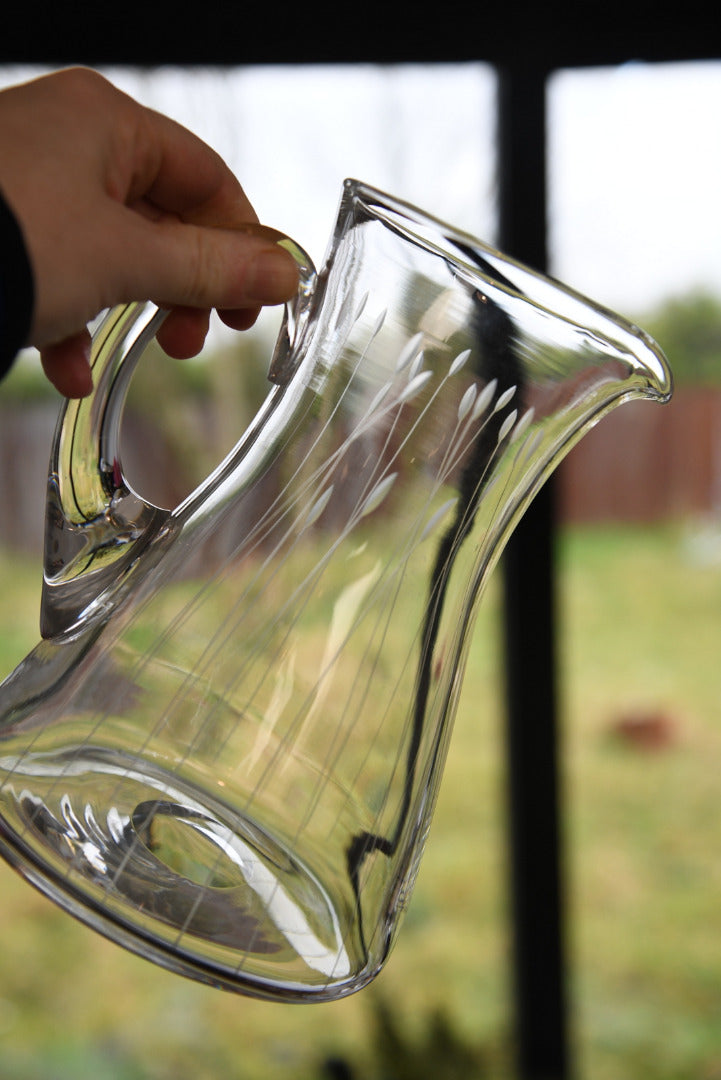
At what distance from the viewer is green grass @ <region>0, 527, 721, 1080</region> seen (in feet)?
3.72

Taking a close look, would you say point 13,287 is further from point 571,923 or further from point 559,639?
point 571,923

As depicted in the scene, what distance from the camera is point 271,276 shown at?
30cm

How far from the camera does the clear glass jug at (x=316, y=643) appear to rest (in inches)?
10.9

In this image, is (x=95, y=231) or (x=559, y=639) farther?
(x=559, y=639)

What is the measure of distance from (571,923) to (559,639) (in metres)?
0.35

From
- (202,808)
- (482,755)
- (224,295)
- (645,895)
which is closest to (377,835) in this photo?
(202,808)

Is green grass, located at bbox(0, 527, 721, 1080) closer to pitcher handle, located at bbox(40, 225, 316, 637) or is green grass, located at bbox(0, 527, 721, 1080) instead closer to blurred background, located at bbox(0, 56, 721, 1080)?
blurred background, located at bbox(0, 56, 721, 1080)

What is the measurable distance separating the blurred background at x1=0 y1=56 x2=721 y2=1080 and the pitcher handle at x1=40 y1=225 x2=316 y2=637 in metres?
0.75

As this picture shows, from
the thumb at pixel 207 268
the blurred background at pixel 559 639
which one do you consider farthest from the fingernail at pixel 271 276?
the blurred background at pixel 559 639

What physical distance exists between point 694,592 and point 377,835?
94 centimetres

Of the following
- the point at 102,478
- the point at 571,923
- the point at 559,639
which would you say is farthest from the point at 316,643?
the point at 571,923

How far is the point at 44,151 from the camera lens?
0.27 m

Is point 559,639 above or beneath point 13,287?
beneath

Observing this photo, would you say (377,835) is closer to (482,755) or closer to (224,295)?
(224,295)
